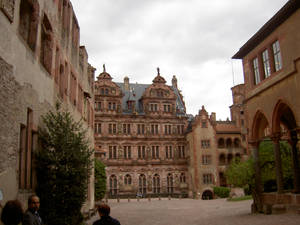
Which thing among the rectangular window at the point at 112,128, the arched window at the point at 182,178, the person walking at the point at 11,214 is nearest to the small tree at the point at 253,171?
the person walking at the point at 11,214

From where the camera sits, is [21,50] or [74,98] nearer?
[21,50]

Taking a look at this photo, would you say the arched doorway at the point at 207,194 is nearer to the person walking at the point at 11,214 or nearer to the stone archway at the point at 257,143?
the stone archway at the point at 257,143

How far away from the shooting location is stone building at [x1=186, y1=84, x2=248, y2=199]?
1965 inches

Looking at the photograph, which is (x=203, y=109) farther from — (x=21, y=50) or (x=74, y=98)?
(x=21, y=50)

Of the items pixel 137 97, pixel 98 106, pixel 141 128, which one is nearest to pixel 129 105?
pixel 137 97

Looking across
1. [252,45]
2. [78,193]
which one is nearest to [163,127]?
[252,45]

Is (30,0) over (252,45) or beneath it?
beneath

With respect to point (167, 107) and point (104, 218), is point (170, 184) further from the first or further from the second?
point (104, 218)

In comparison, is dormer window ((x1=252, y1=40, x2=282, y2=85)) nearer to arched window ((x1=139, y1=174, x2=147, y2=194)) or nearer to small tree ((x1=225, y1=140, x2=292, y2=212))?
small tree ((x1=225, y1=140, x2=292, y2=212))

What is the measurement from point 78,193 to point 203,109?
4172 centimetres

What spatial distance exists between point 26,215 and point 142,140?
46162 mm

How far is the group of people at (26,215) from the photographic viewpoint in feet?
15.9

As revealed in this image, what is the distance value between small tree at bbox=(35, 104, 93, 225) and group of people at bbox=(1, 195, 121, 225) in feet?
20.8

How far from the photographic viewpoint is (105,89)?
5109 centimetres
